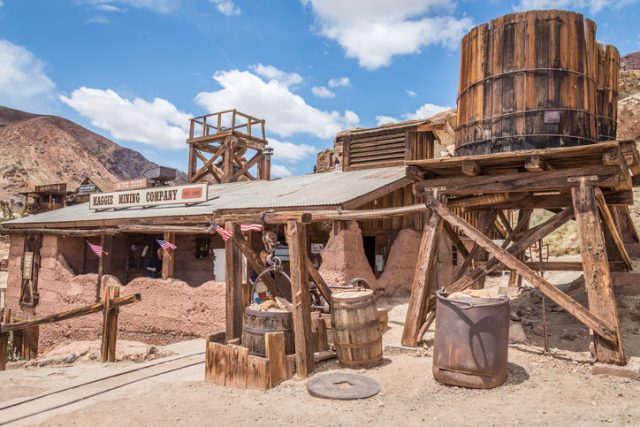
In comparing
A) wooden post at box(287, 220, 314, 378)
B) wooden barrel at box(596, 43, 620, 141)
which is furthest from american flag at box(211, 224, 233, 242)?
wooden barrel at box(596, 43, 620, 141)

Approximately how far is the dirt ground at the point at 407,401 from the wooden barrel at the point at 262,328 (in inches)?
22.8

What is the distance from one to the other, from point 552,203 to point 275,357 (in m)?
5.87

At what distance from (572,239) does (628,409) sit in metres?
16.9

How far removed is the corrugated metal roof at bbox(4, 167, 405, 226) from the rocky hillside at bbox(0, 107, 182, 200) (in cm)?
4789

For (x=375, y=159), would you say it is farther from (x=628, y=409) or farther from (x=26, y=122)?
(x=26, y=122)

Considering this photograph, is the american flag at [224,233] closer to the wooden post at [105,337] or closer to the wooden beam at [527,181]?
the wooden beam at [527,181]

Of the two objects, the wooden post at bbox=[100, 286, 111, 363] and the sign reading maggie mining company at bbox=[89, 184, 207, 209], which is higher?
the sign reading maggie mining company at bbox=[89, 184, 207, 209]

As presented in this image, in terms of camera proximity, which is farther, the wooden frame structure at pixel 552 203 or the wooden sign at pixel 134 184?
the wooden sign at pixel 134 184

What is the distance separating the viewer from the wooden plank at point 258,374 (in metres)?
6.02

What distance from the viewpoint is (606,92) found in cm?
713

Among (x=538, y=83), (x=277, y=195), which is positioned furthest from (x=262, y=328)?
(x=277, y=195)

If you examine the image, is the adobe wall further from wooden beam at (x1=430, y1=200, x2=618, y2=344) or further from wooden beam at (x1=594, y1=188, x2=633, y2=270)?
wooden beam at (x1=594, y1=188, x2=633, y2=270)

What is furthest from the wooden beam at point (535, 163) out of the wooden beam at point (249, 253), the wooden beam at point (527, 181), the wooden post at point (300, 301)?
the wooden beam at point (249, 253)

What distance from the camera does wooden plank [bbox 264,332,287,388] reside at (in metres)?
6.10
